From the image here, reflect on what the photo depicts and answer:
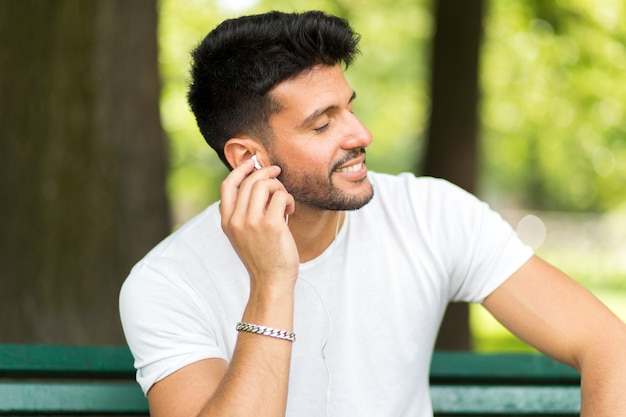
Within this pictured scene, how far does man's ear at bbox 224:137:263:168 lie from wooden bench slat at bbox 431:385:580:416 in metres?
1.16

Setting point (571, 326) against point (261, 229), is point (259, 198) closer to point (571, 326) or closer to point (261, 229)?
point (261, 229)

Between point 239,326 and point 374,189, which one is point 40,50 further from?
point 239,326

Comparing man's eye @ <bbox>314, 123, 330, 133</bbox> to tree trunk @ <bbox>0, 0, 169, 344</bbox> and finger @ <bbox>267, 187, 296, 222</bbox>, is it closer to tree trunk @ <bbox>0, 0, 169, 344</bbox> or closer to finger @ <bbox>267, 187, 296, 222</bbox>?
finger @ <bbox>267, 187, 296, 222</bbox>

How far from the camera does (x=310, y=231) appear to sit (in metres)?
3.20

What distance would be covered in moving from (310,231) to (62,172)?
2512mm

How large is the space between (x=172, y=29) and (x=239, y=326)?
13.4m

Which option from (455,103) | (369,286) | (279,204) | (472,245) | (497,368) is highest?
(455,103)

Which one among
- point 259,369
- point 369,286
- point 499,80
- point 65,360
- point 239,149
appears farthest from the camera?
point 499,80

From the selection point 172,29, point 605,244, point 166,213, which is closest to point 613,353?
point 166,213

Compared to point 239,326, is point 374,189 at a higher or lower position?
higher

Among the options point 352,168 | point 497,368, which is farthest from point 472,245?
point 497,368

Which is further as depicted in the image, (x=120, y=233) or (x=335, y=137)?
(x=120, y=233)

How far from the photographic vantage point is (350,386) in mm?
3090

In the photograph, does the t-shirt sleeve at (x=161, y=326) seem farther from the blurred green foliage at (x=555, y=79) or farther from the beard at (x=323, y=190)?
the blurred green foliage at (x=555, y=79)
